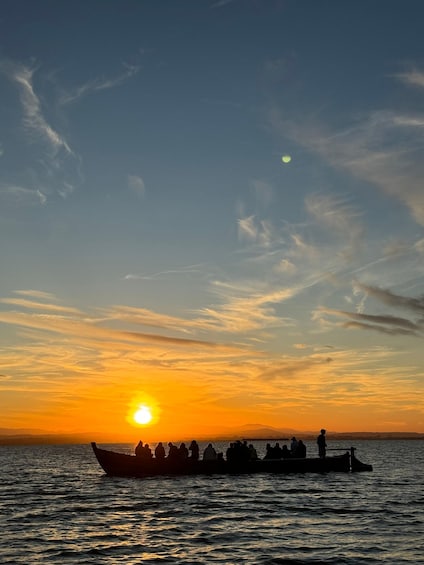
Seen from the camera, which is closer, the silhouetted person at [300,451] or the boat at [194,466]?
the boat at [194,466]

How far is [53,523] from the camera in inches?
1144

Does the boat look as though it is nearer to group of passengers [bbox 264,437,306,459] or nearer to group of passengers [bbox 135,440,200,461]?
group of passengers [bbox 135,440,200,461]

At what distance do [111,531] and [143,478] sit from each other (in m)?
23.8

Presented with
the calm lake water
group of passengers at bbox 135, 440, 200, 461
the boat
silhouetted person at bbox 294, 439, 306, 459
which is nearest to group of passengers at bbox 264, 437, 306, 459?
silhouetted person at bbox 294, 439, 306, 459

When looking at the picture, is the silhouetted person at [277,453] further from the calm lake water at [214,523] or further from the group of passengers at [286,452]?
the calm lake water at [214,523]

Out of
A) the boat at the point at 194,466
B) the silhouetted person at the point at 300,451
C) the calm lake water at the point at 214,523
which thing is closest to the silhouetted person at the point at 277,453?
the boat at the point at 194,466

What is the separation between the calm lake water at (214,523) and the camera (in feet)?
71.9

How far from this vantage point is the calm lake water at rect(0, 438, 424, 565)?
21.9 m

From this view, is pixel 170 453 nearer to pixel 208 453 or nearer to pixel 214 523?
pixel 208 453

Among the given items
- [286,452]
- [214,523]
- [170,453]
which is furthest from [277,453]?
[214,523]

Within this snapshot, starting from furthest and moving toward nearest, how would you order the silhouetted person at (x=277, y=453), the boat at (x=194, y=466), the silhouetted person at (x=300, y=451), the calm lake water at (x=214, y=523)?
the silhouetted person at (x=300, y=451), the silhouetted person at (x=277, y=453), the boat at (x=194, y=466), the calm lake water at (x=214, y=523)

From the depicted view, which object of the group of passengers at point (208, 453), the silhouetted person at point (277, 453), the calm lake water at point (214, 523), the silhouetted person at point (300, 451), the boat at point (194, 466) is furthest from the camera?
the silhouetted person at point (300, 451)

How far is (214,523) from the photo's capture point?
28547mm

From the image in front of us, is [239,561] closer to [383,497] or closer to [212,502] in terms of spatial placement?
[212,502]
